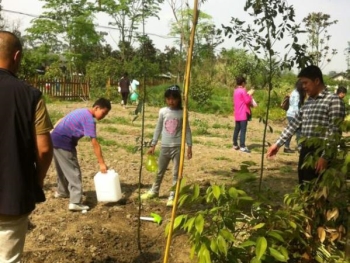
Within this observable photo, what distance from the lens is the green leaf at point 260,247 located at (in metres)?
2.39

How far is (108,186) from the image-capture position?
16.2 ft

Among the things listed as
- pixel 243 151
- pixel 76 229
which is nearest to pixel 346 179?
pixel 76 229

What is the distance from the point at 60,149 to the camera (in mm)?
4918

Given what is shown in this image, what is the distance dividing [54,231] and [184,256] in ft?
4.43

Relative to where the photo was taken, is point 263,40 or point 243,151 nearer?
point 263,40

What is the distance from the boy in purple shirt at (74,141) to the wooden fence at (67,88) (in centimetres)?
1758

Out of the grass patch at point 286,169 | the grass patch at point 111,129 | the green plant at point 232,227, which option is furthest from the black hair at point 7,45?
the grass patch at point 111,129

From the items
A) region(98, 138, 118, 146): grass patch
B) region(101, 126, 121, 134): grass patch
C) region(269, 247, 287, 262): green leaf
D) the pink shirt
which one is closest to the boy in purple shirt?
region(269, 247, 287, 262): green leaf

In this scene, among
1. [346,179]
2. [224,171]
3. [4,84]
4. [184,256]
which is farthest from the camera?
[224,171]

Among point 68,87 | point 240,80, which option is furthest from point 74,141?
point 68,87

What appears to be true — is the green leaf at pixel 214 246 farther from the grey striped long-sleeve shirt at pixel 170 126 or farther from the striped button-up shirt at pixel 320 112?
the grey striped long-sleeve shirt at pixel 170 126

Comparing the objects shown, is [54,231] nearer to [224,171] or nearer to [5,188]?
[5,188]

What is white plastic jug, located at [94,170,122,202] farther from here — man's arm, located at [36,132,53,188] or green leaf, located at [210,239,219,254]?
green leaf, located at [210,239,219,254]

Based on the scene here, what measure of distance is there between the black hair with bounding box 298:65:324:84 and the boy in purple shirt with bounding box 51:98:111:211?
206 centimetres
